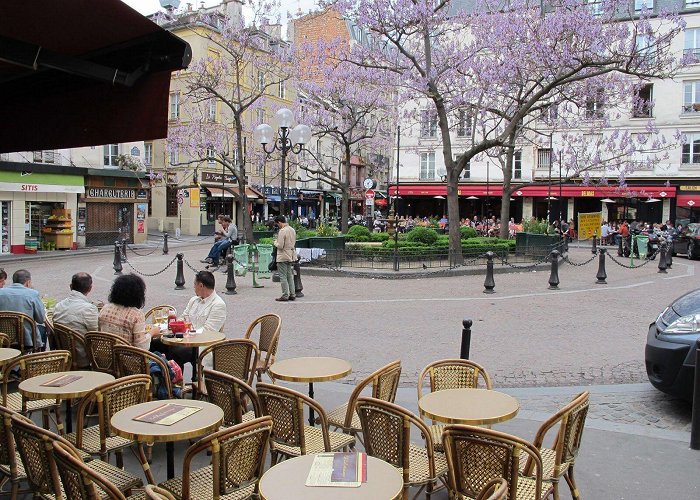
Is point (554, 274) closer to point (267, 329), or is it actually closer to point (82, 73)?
point (267, 329)

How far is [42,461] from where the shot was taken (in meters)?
3.28

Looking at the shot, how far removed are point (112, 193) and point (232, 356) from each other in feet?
97.5

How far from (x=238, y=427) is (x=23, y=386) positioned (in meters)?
2.09

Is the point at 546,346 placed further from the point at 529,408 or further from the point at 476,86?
the point at 476,86

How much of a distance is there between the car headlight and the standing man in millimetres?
8036

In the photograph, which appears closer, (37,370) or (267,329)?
(37,370)

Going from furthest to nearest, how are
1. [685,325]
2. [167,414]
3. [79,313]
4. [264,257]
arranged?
[264,257] < [685,325] < [79,313] < [167,414]

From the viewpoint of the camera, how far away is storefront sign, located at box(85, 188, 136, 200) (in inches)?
1221

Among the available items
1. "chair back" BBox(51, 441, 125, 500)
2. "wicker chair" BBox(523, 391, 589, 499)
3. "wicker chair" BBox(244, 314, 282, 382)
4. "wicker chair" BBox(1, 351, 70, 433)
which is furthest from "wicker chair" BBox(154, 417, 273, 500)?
"wicker chair" BBox(244, 314, 282, 382)

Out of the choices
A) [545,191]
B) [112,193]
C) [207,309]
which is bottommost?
[207,309]

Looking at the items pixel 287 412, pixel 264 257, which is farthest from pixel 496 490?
pixel 264 257

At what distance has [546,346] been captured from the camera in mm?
9133

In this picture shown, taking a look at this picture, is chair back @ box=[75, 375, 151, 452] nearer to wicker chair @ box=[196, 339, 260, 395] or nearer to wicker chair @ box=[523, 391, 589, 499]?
wicker chair @ box=[196, 339, 260, 395]

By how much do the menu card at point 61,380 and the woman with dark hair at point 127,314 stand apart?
822 mm
